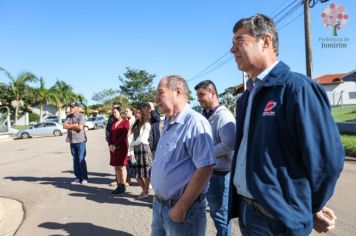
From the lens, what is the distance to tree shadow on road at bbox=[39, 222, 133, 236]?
17.4ft

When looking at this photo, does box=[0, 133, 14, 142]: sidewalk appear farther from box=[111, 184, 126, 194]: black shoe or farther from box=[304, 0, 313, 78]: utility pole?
box=[111, 184, 126, 194]: black shoe

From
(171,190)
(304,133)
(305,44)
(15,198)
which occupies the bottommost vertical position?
(15,198)

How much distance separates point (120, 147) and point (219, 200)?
440cm

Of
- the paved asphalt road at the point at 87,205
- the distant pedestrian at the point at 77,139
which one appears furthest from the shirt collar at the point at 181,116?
the distant pedestrian at the point at 77,139

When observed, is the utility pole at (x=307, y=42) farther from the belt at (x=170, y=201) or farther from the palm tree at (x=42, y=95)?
the palm tree at (x=42, y=95)

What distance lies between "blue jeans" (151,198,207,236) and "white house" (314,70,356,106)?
48155mm

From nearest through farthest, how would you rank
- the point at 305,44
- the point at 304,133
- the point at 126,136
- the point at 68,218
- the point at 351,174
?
1. the point at 304,133
2. the point at 68,218
3. the point at 126,136
4. the point at 351,174
5. the point at 305,44

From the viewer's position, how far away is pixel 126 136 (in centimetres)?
788

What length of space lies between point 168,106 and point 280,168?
1.27 metres

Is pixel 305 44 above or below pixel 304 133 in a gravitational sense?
above

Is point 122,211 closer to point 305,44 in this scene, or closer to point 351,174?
point 351,174

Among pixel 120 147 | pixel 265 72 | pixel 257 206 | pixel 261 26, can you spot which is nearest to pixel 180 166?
pixel 257 206

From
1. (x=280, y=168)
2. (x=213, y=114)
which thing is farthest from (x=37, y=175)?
(x=280, y=168)

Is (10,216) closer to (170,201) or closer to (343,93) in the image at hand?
(170,201)
